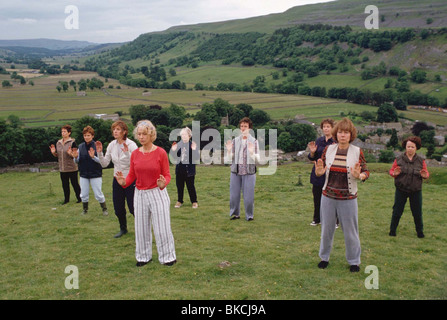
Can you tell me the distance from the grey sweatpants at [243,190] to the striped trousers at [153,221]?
378cm

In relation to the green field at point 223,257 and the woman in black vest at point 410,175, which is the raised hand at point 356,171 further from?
the woman in black vest at point 410,175

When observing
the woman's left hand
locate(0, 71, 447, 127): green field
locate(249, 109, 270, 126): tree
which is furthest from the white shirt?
locate(249, 109, 270, 126): tree

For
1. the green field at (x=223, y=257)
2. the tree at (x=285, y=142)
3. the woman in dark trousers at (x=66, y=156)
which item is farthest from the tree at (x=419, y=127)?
the woman in dark trousers at (x=66, y=156)

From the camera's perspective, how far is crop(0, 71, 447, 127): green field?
307ft

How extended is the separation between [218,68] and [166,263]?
190962 mm

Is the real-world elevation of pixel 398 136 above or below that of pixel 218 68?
below

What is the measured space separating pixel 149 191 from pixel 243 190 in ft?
14.0

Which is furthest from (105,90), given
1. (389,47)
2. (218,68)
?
(389,47)

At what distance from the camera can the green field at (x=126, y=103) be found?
3679 inches

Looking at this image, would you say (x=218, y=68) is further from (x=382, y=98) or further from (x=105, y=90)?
(x=382, y=98)

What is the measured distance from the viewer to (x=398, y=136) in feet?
275

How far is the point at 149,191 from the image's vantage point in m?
7.32

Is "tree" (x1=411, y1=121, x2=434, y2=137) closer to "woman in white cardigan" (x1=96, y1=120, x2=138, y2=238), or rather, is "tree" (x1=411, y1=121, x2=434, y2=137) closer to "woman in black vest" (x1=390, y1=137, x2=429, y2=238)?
"woman in black vest" (x1=390, y1=137, x2=429, y2=238)
